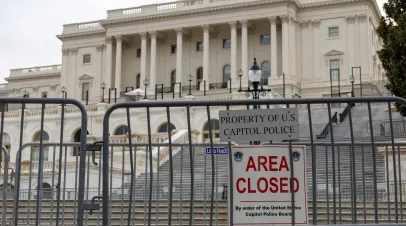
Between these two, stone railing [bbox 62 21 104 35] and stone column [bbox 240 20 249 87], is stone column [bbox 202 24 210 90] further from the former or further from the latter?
stone railing [bbox 62 21 104 35]

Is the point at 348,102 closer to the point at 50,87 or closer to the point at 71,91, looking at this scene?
the point at 71,91

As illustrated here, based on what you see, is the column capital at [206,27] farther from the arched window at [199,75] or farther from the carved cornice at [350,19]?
the carved cornice at [350,19]

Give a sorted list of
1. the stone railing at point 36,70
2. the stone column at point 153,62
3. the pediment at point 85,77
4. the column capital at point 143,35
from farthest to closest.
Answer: the stone railing at point 36,70
the pediment at point 85,77
the column capital at point 143,35
the stone column at point 153,62

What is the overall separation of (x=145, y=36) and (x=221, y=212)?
5801cm

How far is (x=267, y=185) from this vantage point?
18.9 ft

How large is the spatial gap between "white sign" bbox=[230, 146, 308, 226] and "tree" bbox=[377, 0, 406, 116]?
11033 mm

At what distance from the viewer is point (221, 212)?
351 inches

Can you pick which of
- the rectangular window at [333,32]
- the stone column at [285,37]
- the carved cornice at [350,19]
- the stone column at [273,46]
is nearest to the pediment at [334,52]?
the rectangular window at [333,32]

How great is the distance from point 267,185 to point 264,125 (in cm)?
56

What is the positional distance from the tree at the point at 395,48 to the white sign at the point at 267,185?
11.0 meters

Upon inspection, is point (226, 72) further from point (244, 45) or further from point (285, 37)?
point (285, 37)

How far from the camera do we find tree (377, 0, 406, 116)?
1614 cm

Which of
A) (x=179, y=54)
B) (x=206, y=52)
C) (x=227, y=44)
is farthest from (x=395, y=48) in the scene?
(x=227, y=44)

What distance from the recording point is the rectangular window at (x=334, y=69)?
59.7 m
